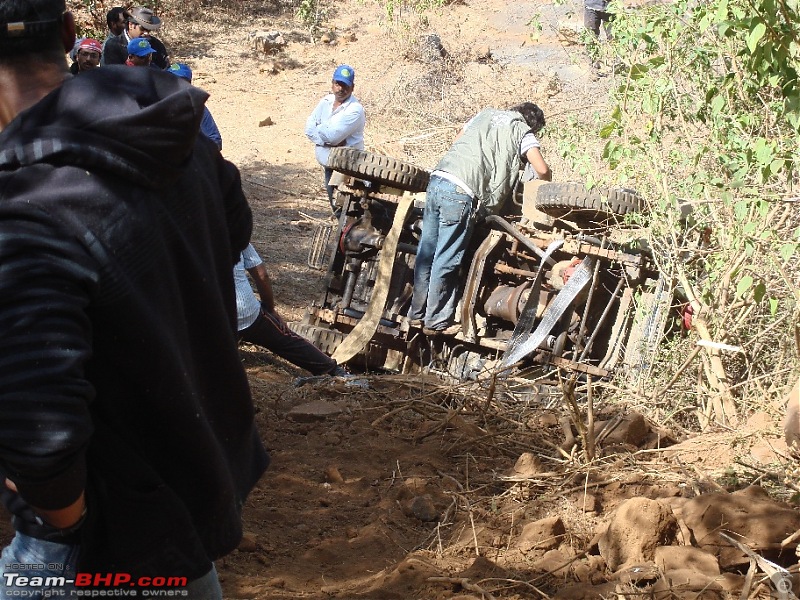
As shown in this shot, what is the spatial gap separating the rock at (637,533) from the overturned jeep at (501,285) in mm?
2289

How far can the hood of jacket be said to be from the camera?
159 centimetres

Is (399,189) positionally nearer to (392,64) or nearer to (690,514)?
(690,514)

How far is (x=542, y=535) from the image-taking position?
11.3 feet

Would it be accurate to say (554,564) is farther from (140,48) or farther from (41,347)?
(140,48)

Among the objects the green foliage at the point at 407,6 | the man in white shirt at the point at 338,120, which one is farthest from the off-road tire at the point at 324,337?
the green foliage at the point at 407,6

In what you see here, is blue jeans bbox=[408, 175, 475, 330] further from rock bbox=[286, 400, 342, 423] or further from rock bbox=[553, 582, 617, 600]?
rock bbox=[553, 582, 617, 600]

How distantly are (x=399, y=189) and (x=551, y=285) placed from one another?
1463 mm

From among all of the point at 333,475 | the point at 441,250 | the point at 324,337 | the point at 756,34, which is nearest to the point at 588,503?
the point at 333,475

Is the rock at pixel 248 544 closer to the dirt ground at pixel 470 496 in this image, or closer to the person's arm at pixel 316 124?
the dirt ground at pixel 470 496

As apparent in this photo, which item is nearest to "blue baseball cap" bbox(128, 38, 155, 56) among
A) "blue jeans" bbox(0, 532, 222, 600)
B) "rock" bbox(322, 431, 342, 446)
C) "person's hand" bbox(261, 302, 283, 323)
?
"person's hand" bbox(261, 302, 283, 323)

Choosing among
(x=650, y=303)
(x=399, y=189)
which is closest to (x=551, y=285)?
(x=650, y=303)

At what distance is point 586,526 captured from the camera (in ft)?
11.7

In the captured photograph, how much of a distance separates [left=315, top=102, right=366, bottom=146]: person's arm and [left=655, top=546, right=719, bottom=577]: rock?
680 centimetres

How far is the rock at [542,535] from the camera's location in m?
3.42
